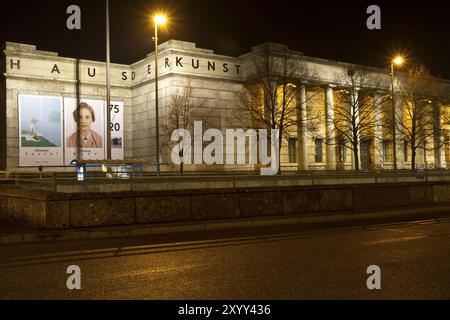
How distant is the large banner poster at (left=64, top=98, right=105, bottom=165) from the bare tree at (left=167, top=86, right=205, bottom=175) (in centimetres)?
888

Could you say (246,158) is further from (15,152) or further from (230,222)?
(230,222)

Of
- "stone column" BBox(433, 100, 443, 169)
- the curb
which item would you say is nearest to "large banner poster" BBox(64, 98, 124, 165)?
"stone column" BBox(433, 100, 443, 169)

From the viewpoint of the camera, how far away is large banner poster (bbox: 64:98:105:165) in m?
50.2

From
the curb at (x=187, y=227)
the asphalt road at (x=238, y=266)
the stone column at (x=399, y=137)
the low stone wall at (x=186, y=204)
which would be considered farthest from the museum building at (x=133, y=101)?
the asphalt road at (x=238, y=266)

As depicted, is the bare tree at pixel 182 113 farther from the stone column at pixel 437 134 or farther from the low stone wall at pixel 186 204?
the low stone wall at pixel 186 204

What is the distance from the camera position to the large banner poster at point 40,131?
47312 millimetres

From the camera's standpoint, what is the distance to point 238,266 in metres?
8.54

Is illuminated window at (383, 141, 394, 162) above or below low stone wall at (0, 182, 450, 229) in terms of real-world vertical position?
above

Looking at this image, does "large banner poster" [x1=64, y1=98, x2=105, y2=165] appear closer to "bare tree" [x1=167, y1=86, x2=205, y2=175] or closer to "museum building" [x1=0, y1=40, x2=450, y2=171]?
"museum building" [x1=0, y1=40, x2=450, y2=171]

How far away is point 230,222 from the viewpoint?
14.5 meters

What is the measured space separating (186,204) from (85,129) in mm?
38770

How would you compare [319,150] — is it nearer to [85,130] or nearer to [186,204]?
[85,130]

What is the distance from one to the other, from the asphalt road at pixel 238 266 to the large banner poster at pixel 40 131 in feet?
128
